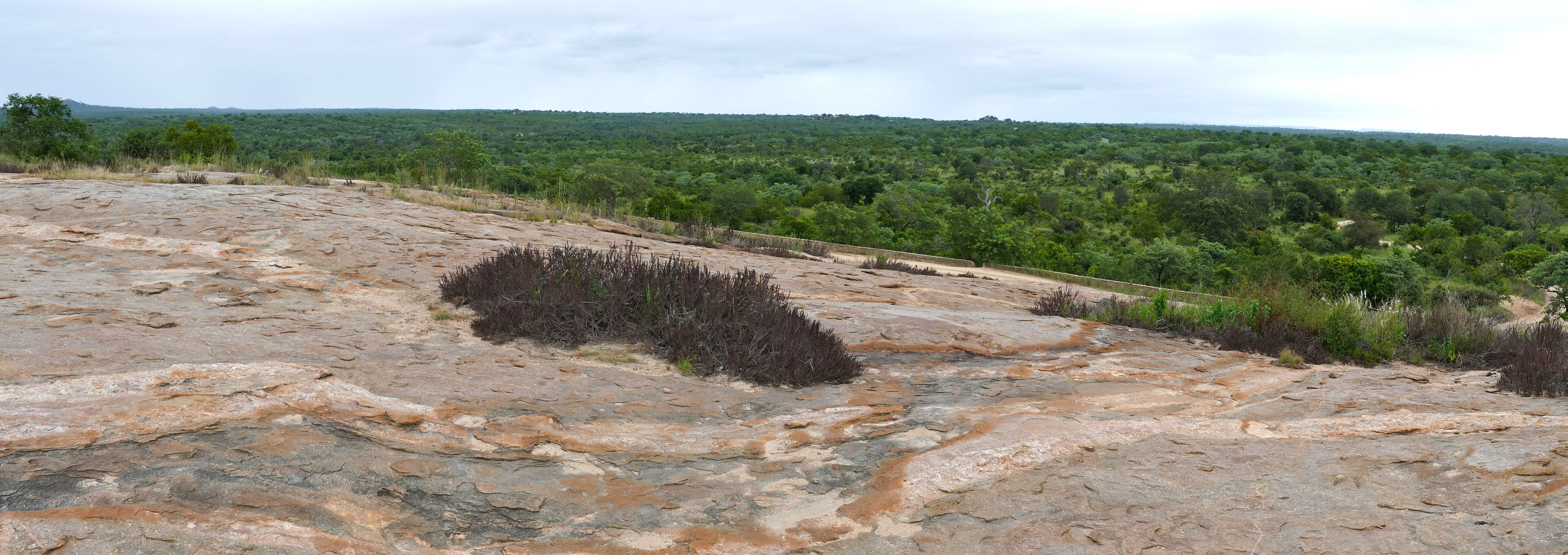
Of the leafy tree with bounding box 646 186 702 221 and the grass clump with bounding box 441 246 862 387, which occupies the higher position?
the grass clump with bounding box 441 246 862 387

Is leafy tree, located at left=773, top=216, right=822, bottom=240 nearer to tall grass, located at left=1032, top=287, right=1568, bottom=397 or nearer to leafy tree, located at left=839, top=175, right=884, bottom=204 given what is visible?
tall grass, located at left=1032, top=287, right=1568, bottom=397

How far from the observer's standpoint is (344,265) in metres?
7.70

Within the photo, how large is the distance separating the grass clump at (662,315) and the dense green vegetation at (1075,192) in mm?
7226

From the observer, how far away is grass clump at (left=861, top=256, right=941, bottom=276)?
40.1 ft

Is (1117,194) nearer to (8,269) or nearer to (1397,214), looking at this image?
(1397,214)

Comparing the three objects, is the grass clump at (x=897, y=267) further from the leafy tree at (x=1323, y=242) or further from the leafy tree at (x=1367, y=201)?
the leafy tree at (x=1367, y=201)

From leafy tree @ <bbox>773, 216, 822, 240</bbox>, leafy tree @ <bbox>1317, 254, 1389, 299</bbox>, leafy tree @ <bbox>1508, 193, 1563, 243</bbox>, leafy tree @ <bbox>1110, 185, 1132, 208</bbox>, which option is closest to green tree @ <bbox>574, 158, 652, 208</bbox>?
leafy tree @ <bbox>773, 216, 822, 240</bbox>

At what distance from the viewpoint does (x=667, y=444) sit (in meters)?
4.29

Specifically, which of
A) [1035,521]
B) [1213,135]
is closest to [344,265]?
[1035,521]

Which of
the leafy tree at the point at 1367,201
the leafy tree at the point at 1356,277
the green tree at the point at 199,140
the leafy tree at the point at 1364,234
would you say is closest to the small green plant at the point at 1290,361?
the leafy tree at the point at 1356,277

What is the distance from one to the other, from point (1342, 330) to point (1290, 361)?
1.19 m

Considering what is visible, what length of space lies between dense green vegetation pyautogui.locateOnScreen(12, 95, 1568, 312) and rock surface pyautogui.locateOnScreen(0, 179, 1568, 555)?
6.65 m

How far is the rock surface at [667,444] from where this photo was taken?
317 cm

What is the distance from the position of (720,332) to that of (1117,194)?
46.7 metres
